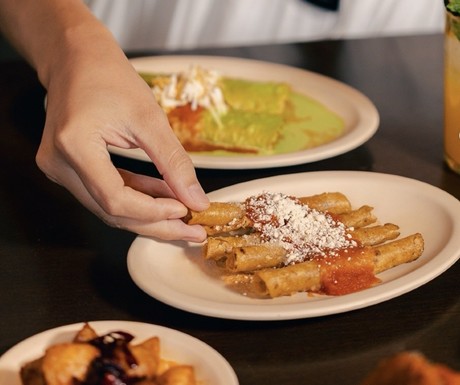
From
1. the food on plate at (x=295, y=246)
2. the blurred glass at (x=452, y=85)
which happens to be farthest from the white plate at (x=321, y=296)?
the blurred glass at (x=452, y=85)

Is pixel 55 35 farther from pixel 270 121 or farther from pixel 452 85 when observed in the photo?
pixel 452 85

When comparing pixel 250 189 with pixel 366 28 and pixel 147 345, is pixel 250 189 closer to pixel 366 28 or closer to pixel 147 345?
pixel 147 345

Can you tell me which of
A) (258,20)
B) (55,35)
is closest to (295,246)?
(55,35)

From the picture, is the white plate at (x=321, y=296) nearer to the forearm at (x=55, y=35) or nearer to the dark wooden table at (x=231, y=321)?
the dark wooden table at (x=231, y=321)

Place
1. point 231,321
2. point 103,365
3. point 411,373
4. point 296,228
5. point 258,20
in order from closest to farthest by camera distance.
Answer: point 411,373, point 103,365, point 231,321, point 296,228, point 258,20


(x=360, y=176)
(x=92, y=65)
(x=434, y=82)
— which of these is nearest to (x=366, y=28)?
(x=434, y=82)

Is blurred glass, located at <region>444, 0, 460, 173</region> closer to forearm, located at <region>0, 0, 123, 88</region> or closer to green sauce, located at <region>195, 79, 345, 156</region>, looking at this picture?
green sauce, located at <region>195, 79, 345, 156</region>
